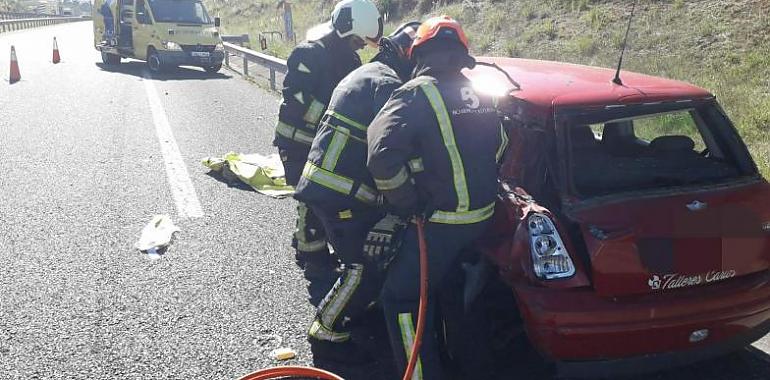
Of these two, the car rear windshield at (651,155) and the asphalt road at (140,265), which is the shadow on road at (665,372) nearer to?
the asphalt road at (140,265)

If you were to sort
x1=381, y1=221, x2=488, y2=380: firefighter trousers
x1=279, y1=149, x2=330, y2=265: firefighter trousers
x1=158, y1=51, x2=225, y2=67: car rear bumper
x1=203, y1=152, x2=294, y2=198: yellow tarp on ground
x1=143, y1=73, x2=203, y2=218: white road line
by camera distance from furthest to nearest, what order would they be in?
x1=158, y1=51, x2=225, y2=67: car rear bumper < x1=203, y1=152, x2=294, y2=198: yellow tarp on ground < x1=143, y1=73, x2=203, y2=218: white road line < x1=279, y1=149, x2=330, y2=265: firefighter trousers < x1=381, y1=221, x2=488, y2=380: firefighter trousers

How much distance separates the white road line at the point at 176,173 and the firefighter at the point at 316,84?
5.12 feet

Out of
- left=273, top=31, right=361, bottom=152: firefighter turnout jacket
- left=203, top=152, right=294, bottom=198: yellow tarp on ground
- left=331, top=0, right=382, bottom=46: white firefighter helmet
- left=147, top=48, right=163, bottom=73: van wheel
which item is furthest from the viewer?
left=147, top=48, right=163, bottom=73: van wheel

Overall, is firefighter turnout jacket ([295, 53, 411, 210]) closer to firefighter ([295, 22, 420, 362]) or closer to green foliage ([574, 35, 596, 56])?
firefighter ([295, 22, 420, 362])

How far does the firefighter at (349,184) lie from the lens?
3.43 meters

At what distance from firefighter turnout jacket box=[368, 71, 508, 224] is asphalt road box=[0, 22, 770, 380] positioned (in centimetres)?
97

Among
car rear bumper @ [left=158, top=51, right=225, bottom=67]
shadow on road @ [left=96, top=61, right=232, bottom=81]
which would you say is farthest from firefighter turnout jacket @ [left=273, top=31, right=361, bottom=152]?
car rear bumper @ [left=158, top=51, right=225, bottom=67]

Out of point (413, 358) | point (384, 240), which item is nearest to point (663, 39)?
point (384, 240)

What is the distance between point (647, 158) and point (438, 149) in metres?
1.20

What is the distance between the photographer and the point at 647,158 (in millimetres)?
3555

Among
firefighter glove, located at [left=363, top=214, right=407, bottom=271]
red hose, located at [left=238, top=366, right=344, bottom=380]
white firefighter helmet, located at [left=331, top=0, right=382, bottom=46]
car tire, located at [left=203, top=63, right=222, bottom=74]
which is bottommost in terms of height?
car tire, located at [left=203, top=63, right=222, bottom=74]

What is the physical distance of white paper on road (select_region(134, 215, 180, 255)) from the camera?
5.08 m

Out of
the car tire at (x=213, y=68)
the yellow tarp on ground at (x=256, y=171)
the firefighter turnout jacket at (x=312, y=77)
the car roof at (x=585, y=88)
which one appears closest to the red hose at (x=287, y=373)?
the car roof at (x=585, y=88)

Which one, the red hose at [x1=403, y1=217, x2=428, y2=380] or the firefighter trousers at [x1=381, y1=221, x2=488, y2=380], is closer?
the red hose at [x1=403, y1=217, x2=428, y2=380]
